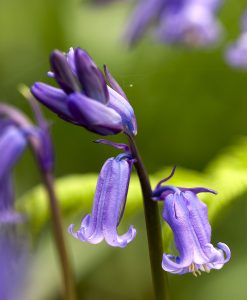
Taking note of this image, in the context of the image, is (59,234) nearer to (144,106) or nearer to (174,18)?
(174,18)

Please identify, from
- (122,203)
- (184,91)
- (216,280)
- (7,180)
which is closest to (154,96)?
(184,91)

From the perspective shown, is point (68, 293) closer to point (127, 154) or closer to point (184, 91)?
point (127, 154)

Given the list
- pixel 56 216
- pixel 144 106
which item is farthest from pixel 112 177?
pixel 144 106

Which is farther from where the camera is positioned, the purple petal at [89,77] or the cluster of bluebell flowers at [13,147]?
the cluster of bluebell flowers at [13,147]

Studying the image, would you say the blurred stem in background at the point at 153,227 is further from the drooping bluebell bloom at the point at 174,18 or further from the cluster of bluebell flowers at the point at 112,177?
the drooping bluebell bloom at the point at 174,18

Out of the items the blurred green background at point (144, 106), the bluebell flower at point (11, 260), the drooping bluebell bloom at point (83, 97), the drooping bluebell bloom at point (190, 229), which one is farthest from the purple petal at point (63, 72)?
the blurred green background at point (144, 106)

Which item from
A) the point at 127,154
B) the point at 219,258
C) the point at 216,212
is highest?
the point at 127,154
